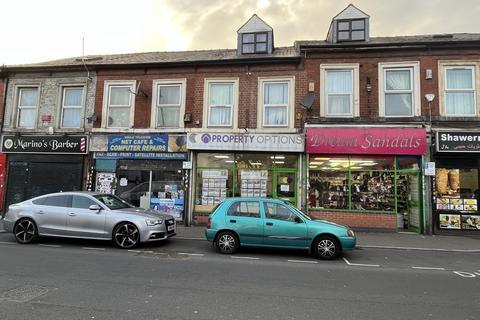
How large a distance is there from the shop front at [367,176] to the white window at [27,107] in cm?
1256

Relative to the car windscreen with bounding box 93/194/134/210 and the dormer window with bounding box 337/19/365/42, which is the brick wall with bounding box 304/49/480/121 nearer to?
the dormer window with bounding box 337/19/365/42

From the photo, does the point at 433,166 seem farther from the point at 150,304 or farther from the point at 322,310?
the point at 150,304

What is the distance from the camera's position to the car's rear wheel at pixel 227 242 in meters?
8.91

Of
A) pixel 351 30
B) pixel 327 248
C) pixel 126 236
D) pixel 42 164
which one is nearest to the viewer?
pixel 327 248

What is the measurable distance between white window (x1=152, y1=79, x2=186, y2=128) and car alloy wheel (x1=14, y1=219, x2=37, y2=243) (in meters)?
6.39

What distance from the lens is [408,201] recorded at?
13781mm

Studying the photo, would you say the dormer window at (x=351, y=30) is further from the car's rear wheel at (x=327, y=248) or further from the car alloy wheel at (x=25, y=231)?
the car alloy wheel at (x=25, y=231)

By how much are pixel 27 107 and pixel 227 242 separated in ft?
42.2

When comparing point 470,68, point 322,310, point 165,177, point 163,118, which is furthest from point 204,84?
point 322,310

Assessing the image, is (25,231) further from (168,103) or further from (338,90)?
(338,90)

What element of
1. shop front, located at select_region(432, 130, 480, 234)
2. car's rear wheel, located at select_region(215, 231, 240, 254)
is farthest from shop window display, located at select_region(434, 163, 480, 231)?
car's rear wheel, located at select_region(215, 231, 240, 254)

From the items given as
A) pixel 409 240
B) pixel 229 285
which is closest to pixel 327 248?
pixel 229 285

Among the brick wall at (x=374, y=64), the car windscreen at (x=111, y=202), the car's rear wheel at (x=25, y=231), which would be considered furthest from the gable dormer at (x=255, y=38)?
the car's rear wheel at (x=25, y=231)

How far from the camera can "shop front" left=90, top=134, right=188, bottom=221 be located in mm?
14406
